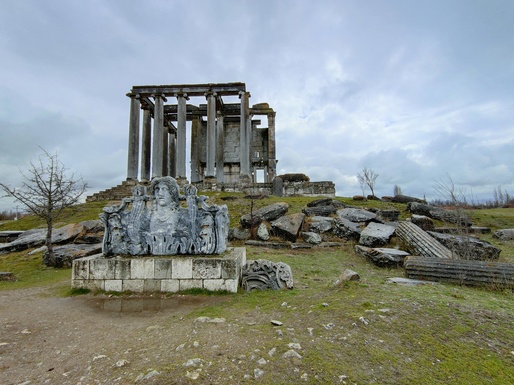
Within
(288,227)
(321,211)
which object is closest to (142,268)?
(288,227)

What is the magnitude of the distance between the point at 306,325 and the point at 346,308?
740 millimetres

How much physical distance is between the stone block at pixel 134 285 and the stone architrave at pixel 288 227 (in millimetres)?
6153

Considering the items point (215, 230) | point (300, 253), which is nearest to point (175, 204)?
point (215, 230)

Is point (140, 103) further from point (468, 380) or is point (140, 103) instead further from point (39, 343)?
point (468, 380)

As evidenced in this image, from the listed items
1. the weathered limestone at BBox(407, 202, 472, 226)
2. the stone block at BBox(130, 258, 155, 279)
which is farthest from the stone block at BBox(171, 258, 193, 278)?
the weathered limestone at BBox(407, 202, 472, 226)

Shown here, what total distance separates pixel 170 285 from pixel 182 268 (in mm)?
409

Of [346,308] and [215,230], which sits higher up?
[215,230]

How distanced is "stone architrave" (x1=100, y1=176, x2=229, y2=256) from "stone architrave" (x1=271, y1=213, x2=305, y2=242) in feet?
16.1

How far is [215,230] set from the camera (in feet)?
19.0

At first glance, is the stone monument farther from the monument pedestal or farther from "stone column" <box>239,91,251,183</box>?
"stone column" <box>239,91,251,183</box>

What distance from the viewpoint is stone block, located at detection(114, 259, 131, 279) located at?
5527 mm

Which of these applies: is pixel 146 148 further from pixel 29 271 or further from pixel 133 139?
pixel 29 271

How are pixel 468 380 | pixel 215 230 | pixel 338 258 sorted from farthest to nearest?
pixel 338 258, pixel 215 230, pixel 468 380

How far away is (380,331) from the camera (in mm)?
3160
